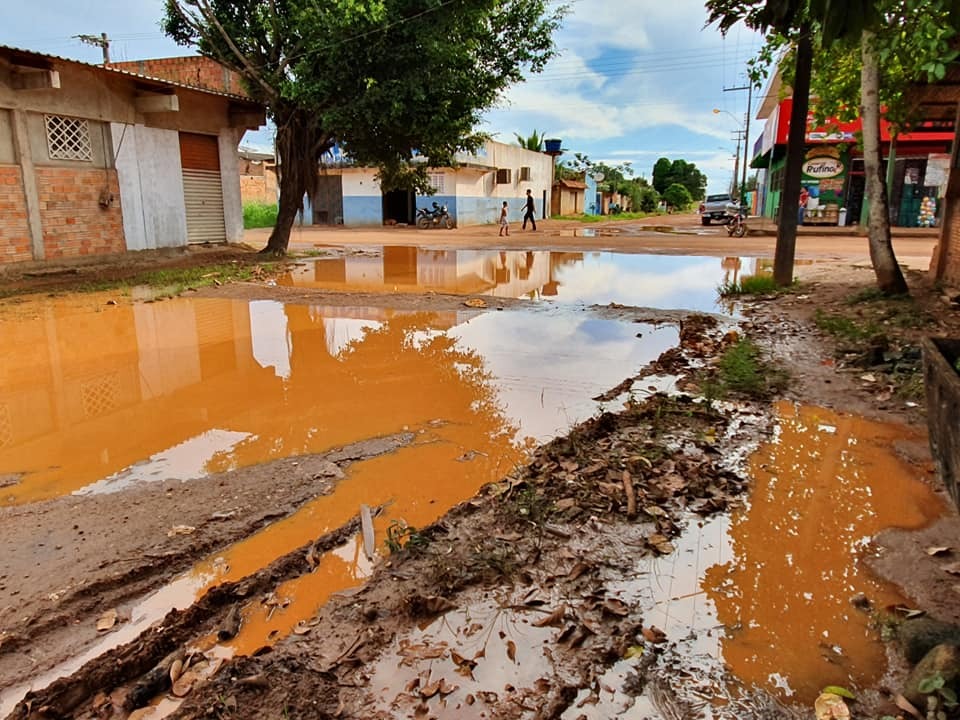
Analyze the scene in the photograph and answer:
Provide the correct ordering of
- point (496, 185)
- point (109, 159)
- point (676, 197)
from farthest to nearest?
point (676, 197), point (496, 185), point (109, 159)

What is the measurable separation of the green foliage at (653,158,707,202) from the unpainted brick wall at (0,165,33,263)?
79017mm

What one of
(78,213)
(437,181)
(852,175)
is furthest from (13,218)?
(852,175)

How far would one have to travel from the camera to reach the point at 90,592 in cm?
322

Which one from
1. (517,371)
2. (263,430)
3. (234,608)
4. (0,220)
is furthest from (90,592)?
(0,220)

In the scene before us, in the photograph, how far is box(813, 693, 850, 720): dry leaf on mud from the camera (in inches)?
96.9

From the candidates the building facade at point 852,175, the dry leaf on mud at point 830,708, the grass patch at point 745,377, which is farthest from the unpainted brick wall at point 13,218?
the building facade at point 852,175

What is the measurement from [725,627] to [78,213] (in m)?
15.7

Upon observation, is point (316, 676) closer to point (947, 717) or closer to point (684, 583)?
point (684, 583)

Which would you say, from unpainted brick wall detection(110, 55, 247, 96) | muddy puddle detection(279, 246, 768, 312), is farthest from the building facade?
unpainted brick wall detection(110, 55, 247, 96)

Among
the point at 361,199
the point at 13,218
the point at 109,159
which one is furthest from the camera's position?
the point at 361,199

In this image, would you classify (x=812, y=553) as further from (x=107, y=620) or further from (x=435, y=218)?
(x=435, y=218)

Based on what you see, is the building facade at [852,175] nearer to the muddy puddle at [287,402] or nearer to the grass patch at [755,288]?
the grass patch at [755,288]

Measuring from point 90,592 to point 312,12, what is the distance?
1390cm

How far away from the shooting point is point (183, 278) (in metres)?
13.7
